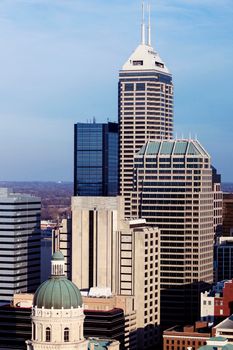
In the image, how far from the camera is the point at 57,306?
535 feet

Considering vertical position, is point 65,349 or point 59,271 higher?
point 59,271

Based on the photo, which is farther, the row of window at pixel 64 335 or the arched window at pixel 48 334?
the arched window at pixel 48 334

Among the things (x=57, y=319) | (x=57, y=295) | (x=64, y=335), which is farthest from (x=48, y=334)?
(x=57, y=295)

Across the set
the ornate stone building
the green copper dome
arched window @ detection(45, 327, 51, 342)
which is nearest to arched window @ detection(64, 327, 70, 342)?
the ornate stone building

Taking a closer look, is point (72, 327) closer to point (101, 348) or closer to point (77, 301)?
point (77, 301)

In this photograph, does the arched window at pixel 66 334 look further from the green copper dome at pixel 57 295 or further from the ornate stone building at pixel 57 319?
the green copper dome at pixel 57 295

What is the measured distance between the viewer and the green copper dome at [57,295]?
536 ft

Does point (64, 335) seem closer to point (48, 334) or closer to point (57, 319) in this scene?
point (48, 334)

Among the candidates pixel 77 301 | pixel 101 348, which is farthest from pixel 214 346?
pixel 77 301

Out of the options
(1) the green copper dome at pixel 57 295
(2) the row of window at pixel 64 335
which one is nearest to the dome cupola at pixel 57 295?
(1) the green copper dome at pixel 57 295

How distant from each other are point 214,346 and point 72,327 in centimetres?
3501

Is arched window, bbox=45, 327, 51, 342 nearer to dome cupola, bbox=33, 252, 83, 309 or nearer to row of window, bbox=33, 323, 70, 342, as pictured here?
row of window, bbox=33, 323, 70, 342

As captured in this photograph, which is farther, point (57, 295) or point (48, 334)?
point (57, 295)

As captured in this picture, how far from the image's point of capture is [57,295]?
16375 centimetres
